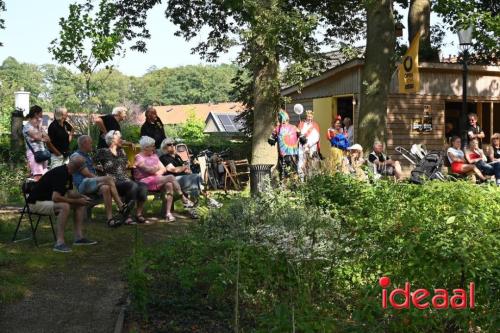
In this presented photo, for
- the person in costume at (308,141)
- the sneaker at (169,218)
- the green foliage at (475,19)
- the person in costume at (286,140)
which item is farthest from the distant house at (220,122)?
the sneaker at (169,218)

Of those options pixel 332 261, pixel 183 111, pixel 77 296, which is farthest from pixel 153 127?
pixel 183 111

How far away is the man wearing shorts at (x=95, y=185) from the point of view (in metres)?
9.30

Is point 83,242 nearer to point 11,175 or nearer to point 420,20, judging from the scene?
point 11,175

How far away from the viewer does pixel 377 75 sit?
1636 cm

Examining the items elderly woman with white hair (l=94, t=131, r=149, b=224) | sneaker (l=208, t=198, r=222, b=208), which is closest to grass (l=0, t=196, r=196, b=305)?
elderly woman with white hair (l=94, t=131, r=149, b=224)

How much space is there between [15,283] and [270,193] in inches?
114

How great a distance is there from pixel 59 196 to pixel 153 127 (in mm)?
3936

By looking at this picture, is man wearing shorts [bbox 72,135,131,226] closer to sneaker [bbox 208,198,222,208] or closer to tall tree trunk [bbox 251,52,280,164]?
sneaker [bbox 208,198,222,208]

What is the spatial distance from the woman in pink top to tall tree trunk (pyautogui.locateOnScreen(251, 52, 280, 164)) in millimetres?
5212

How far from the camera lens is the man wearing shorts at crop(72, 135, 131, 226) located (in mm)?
9305

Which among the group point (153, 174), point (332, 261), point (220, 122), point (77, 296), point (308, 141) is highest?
point (220, 122)

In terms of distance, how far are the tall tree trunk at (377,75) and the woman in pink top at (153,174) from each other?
7061 mm

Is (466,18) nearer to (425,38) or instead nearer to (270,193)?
(425,38)

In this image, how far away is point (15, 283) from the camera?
648 cm
